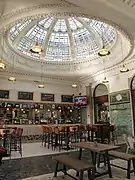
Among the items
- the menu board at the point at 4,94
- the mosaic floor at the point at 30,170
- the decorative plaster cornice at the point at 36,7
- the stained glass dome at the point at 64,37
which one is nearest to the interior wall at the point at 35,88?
the menu board at the point at 4,94

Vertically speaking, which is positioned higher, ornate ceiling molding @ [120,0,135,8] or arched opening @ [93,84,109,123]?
ornate ceiling molding @ [120,0,135,8]

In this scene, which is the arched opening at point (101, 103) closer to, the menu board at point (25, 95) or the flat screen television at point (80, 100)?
the flat screen television at point (80, 100)

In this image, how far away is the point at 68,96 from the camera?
1433 cm

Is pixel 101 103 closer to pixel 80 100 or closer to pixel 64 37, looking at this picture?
pixel 80 100

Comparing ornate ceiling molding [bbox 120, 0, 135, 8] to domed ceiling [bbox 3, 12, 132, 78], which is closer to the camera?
ornate ceiling molding [bbox 120, 0, 135, 8]

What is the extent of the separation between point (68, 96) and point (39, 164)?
31.4 feet

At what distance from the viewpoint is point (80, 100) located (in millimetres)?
13516

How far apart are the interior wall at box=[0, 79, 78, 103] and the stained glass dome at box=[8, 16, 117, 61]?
2468mm

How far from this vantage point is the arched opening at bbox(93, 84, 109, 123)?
39.6 feet

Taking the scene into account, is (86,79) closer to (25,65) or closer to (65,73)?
(65,73)

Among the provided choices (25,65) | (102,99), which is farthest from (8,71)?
(102,99)

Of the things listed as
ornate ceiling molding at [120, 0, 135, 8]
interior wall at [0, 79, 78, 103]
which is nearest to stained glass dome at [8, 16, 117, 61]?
interior wall at [0, 79, 78, 103]

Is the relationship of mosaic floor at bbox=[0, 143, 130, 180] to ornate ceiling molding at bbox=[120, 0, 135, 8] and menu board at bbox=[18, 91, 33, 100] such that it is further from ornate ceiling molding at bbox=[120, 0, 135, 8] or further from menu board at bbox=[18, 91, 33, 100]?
menu board at bbox=[18, 91, 33, 100]

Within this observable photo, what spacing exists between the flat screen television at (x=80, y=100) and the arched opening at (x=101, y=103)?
74 cm
